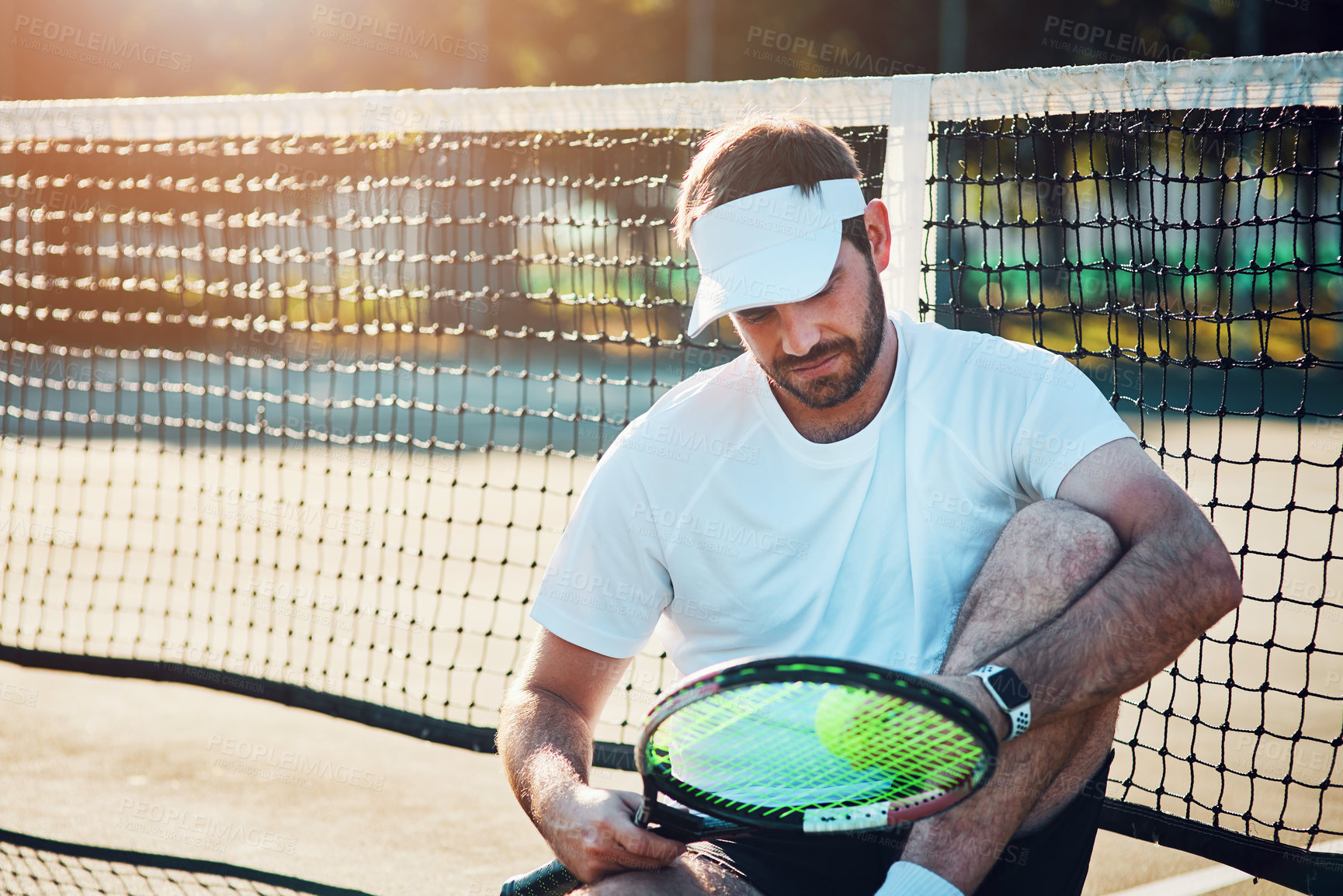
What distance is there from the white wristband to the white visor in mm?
1021

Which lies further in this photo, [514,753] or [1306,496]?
[1306,496]

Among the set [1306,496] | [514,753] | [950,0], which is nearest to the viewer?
[514,753]

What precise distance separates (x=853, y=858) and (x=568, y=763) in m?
0.51

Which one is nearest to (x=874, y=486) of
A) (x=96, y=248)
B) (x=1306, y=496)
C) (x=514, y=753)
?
(x=514, y=753)

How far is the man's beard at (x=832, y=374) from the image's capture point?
7.47 ft

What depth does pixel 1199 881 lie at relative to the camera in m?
3.15

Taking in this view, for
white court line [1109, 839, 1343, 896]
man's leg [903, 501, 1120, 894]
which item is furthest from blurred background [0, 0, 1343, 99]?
man's leg [903, 501, 1120, 894]

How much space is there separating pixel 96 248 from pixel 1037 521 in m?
4.41

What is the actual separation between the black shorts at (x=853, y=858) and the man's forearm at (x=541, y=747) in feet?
0.89

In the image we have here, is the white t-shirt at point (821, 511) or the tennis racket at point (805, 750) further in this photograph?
the white t-shirt at point (821, 511)

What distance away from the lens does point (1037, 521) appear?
201 centimetres

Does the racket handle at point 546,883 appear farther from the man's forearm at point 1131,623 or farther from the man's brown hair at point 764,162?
the man's brown hair at point 764,162

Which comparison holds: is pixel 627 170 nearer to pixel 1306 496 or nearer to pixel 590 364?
pixel 590 364

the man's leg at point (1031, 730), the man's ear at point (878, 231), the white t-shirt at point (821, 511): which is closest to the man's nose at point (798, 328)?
the white t-shirt at point (821, 511)
